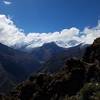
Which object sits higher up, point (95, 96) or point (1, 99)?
point (1, 99)

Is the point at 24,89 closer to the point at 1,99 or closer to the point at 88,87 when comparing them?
the point at 1,99

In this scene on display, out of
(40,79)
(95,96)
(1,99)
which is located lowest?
(95,96)

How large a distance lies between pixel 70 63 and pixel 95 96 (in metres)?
51.4

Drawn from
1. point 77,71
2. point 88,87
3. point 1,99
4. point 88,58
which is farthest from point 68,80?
point 88,87

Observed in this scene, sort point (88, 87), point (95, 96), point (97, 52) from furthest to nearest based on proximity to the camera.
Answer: point (97, 52)
point (88, 87)
point (95, 96)

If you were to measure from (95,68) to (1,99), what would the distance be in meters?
31.9

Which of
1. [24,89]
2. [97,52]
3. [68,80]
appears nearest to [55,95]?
[68,80]

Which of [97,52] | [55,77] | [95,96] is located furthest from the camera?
[97,52]

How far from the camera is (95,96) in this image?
6156 centimetres

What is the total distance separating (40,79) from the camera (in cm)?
11125

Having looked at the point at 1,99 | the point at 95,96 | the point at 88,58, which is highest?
the point at 88,58

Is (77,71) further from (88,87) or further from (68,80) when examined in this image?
(88,87)

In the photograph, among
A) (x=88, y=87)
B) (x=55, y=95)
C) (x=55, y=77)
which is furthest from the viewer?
(x=55, y=77)

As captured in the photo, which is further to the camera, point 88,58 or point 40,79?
point 88,58
